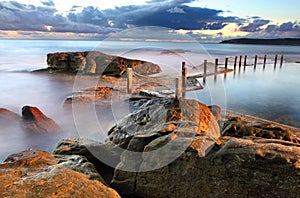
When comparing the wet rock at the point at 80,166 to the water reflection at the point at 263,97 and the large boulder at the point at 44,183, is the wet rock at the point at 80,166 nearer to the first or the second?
the large boulder at the point at 44,183

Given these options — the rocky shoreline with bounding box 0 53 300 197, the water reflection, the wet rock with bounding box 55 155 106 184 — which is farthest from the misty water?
the wet rock with bounding box 55 155 106 184

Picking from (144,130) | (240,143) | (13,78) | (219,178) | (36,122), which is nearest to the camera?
(219,178)

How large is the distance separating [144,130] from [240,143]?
4.88 feet

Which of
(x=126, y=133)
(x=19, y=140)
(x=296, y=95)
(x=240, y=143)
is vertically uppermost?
(x=240, y=143)

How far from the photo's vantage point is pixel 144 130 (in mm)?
3607

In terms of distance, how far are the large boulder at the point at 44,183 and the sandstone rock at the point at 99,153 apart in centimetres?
104

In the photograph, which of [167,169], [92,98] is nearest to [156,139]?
[167,169]

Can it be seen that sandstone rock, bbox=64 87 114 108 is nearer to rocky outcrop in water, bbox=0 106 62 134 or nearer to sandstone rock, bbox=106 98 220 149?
rocky outcrop in water, bbox=0 106 62 134

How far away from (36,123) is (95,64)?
885cm

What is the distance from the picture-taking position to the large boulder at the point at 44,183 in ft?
6.72

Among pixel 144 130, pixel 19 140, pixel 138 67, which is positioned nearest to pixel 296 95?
pixel 138 67

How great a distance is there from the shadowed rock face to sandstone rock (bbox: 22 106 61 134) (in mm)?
7683

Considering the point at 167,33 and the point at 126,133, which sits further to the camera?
the point at 167,33

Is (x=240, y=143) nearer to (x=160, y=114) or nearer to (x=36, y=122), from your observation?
(x=160, y=114)
